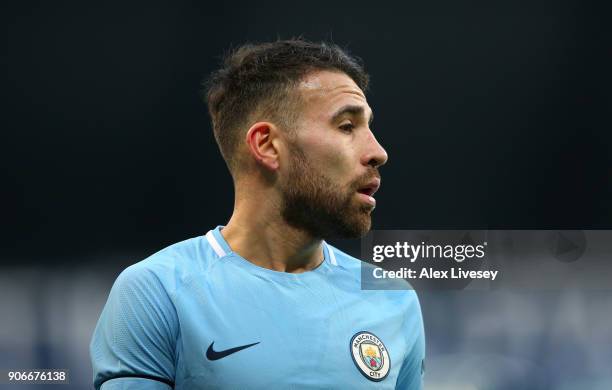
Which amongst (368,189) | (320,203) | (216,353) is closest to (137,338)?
(216,353)

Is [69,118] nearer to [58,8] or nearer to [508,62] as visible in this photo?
[58,8]

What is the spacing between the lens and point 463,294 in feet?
12.0

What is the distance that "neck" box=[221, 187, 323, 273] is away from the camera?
1750 mm

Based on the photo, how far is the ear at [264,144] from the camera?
68.6 inches

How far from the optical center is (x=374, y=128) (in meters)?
3.79

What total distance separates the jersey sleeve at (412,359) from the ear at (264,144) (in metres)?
0.49

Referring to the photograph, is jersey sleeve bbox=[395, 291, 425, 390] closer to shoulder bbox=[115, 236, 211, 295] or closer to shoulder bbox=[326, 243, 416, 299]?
shoulder bbox=[326, 243, 416, 299]

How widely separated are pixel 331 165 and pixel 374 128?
2.13 m

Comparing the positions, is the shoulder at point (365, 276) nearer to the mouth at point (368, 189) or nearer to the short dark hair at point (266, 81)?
the mouth at point (368, 189)

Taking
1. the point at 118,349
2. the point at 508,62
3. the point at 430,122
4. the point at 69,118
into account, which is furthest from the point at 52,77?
the point at 118,349

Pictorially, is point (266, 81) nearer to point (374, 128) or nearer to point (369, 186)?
point (369, 186)

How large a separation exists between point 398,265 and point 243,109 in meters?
1.69

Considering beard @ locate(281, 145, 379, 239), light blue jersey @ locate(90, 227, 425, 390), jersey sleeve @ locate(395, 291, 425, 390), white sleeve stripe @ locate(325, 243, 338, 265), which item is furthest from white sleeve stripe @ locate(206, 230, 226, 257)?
jersey sleeve @ locate(395, 291, 425, 390)

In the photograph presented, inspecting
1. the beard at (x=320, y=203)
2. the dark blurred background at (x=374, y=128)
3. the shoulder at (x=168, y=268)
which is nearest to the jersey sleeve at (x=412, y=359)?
the beard at (x=320, y=203)
